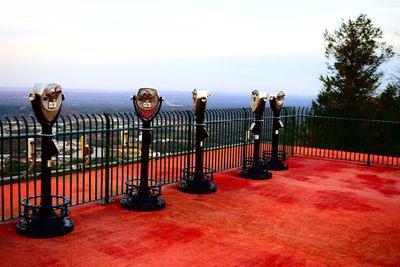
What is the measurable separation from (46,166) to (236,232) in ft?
9.88

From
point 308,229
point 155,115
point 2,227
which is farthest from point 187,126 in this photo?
point 2,227

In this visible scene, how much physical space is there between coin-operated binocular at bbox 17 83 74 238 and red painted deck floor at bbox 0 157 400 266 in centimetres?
15

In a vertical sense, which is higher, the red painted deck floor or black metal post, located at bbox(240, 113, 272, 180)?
black metal post, located at bbox(240, 113, 272, 180)

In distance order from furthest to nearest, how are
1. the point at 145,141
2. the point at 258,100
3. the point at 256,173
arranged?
the point at 256,173
the point at 258,100
the point at 145,141

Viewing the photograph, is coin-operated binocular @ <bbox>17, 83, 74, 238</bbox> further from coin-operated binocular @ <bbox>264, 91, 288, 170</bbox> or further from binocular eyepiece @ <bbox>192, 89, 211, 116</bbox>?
coin-operated binocular @ <bbox>264, 91, 288, 170</bbox>

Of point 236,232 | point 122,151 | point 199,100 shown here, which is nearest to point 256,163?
point 199,100

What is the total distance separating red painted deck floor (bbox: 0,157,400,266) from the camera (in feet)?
17.8

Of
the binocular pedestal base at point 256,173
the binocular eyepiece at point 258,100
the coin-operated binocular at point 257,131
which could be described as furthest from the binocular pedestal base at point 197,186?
the binocular eyepiece at point 258,100

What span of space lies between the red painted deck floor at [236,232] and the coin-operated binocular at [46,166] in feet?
0.48

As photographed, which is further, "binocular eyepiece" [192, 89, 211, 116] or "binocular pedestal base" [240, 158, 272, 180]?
"binocular pedestal base" [240, 158, 272, 180]

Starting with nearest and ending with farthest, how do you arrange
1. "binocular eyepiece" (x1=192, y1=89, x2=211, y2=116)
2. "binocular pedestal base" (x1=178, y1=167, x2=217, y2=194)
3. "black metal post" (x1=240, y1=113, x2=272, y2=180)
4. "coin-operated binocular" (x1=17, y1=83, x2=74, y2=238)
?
"coin-operated binocular" (x1=17, y1=83, x2=74, y2=238)
"binocular eyepiece" (x1=192, y1=89, x2=211, y2=116)
"binocular pedestal base" (x1=178, y1=167, x2=217, y2=194)
"black metal post" (x1=240, y1=113, x2=272, y2=180)

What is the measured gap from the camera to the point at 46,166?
6.16m

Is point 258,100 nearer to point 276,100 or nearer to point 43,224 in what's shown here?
point 276,100

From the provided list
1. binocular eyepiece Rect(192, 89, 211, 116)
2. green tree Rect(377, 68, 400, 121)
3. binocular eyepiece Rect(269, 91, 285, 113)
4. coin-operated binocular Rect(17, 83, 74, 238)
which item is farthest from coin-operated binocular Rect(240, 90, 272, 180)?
green tree Rect(377, 68, 400, 121)
